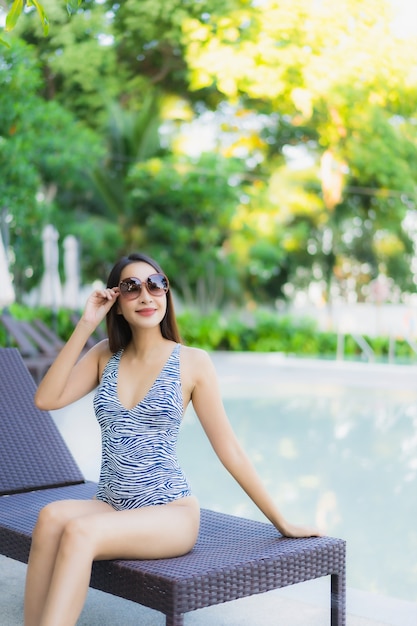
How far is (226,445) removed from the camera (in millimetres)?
2369

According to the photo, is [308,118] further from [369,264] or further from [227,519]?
[227,519]

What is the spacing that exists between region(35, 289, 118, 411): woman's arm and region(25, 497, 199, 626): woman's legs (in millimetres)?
351

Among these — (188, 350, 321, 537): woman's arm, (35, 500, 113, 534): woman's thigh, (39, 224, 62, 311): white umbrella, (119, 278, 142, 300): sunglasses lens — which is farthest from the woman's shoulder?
(39, 224, 62, 311): white umbrella

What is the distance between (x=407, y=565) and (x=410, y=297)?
19105 millimetres

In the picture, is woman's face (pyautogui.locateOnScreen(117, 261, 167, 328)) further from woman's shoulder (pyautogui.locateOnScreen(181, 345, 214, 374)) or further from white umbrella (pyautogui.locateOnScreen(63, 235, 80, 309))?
white umbrella (pyautogui.locateOnScreen(63, 235, 80, 309))

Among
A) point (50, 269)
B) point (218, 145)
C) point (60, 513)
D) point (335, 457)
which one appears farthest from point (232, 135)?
point (60, 513)

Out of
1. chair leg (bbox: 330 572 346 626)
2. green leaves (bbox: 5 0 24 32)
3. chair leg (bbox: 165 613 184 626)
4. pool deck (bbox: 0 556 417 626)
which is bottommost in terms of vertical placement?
pool deck (bbox: 0 556 417 626)

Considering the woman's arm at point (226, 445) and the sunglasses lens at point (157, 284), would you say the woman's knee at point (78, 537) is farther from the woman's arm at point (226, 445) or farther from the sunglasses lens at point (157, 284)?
the sunglasses lens at point (157, 284)

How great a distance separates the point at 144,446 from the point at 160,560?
0.99 ft

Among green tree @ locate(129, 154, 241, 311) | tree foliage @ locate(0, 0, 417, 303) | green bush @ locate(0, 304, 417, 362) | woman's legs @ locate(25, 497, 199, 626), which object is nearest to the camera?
woman's legs @ locate(25, 497, 199, 626)

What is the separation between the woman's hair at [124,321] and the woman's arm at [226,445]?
138 millimetres

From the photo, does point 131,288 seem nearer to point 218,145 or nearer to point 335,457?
point 335,457

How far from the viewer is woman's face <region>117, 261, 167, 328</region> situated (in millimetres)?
2445

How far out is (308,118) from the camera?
1716 cm
